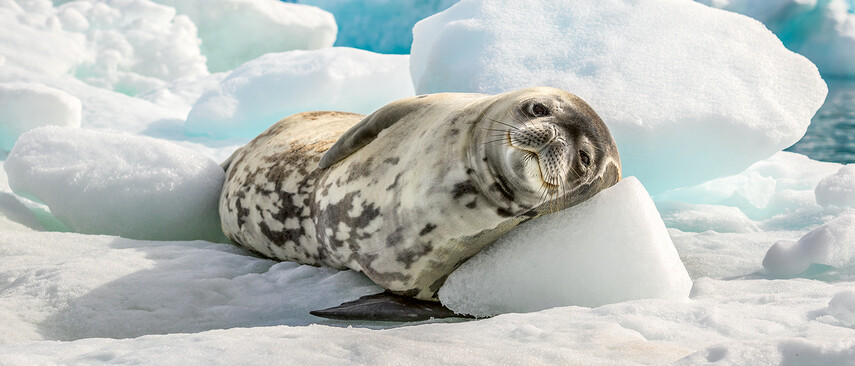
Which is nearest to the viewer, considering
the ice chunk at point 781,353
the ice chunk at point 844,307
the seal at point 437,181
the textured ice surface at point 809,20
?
the ice chunk at point 781,353

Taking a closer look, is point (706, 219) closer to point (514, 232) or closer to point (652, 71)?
point (652, 71)

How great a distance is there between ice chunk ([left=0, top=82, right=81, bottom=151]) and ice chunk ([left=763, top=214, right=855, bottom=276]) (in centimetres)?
421

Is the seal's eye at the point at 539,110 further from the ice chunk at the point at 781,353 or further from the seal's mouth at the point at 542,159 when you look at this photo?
the ice chunk at the point at 781,353

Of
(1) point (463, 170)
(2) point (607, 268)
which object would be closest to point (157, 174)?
(1) point (463, 170)

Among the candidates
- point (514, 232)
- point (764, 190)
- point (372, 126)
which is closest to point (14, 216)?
point (372, 126)

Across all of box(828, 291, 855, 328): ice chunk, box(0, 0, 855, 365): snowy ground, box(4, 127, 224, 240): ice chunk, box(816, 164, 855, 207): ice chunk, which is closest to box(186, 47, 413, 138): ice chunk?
box(0, 0, 855, 365): snowy ground

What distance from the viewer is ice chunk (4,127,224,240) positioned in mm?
2859

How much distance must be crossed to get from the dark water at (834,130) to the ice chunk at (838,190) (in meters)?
4.72

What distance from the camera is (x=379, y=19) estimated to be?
46.2 feet

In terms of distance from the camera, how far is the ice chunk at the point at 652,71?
3.06 metres

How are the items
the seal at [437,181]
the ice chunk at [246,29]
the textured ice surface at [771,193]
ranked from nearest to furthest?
the seal at [437,181] → the textured ice surface at [771,193] → the ice chunk at [246,29]

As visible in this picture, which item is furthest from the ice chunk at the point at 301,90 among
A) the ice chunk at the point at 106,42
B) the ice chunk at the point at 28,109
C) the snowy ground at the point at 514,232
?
the ice chunk at the point at 106,42

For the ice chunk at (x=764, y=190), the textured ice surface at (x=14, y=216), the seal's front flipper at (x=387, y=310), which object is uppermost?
the seal's front flipper at (x=387, y=310)

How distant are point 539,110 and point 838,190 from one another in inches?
81.2
